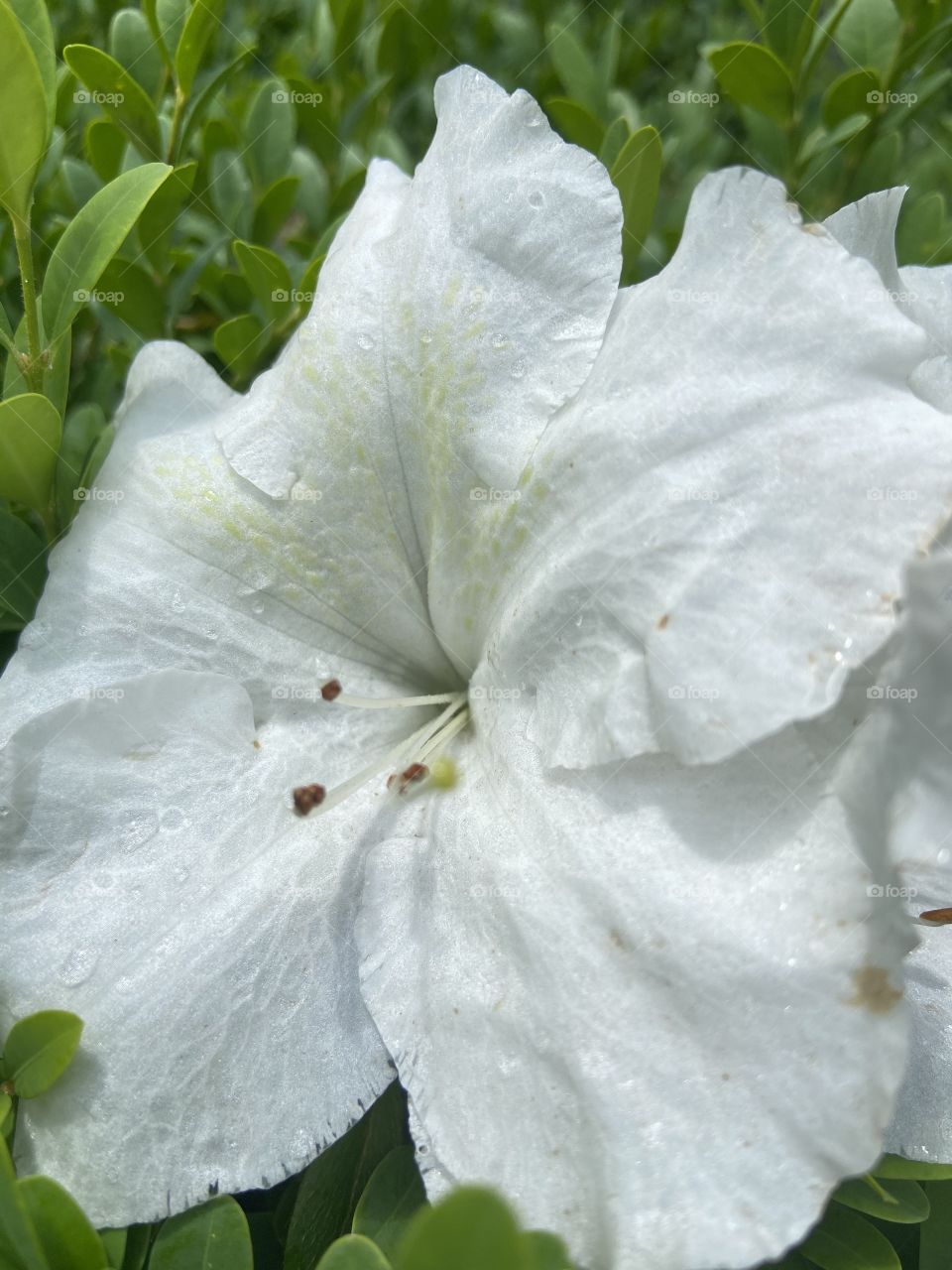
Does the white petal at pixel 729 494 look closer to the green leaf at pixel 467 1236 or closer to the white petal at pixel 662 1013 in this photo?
the white petal at pixel 662 1013

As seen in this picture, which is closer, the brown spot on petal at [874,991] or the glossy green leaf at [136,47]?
the brown spot on petal at [874,991]

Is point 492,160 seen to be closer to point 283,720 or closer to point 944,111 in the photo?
point 283,720

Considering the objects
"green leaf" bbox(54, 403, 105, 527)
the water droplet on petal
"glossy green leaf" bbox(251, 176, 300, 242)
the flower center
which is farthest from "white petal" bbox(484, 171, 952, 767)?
"glossy green leaf" bbox(251, 176, 300, 242)

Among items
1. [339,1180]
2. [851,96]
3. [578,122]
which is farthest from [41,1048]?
[851,96]

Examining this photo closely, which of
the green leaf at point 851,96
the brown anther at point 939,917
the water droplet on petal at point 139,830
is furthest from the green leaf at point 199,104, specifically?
the brown anther at point 939,917

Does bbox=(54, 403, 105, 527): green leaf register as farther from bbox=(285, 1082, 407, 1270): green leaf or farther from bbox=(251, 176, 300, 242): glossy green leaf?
bbox=(285, 1082, 407, 1270): green leaf

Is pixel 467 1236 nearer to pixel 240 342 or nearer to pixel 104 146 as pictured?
pixel 240 342

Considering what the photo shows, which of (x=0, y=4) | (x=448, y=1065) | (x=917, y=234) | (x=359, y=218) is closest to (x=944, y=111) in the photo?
(x=917, y=234)
